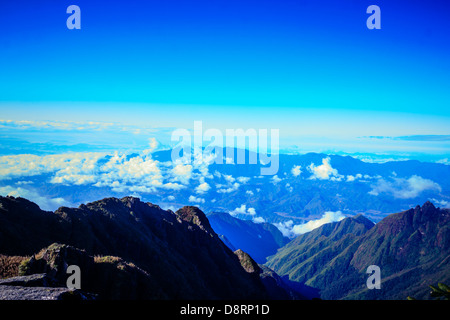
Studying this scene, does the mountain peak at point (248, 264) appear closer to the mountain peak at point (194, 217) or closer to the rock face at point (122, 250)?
the rock face at point (122, 250)

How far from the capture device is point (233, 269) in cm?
8750

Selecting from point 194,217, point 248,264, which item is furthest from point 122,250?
point 194,217

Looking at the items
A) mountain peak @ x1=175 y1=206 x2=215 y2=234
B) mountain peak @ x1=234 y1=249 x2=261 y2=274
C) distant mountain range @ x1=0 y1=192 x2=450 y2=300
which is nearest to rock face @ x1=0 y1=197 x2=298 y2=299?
distant mountain range @ x1=0 y1=192 x2=450 y2=300

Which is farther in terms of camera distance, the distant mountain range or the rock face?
the rock face

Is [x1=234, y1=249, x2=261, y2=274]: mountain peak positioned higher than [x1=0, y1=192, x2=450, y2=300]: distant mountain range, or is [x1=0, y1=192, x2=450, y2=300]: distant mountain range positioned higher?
[x1=0, y1=192, x2=450, y2=300]: distant mountain range

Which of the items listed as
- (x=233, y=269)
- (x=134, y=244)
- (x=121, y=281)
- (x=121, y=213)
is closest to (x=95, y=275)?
(x=121, y=281)

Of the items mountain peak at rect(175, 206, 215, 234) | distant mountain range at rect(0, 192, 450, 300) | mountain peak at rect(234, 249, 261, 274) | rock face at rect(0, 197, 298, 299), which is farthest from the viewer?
mountain peak at rect(175, 206, 215, 234)

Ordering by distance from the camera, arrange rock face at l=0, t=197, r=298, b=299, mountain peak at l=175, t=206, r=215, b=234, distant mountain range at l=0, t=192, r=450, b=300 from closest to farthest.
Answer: distant mountain range at l=0, t=192, r=450, b=300, rock face at l=0, t=197, r=298, b=299, mountain peak at l=175, t=206, r=215, b=234

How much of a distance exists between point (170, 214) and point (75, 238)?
5325cm

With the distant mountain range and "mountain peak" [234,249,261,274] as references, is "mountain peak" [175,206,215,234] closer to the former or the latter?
the distant mountain range

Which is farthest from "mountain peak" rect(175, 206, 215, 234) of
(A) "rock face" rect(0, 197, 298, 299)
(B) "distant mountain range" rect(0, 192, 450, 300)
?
(B) "distant mountain range" rect(0, 192, 450, 300)

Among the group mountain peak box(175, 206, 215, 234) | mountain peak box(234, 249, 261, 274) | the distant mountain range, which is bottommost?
mountain peak box(234, 249, 261, 274)

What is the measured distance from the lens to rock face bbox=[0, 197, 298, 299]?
28688mm
